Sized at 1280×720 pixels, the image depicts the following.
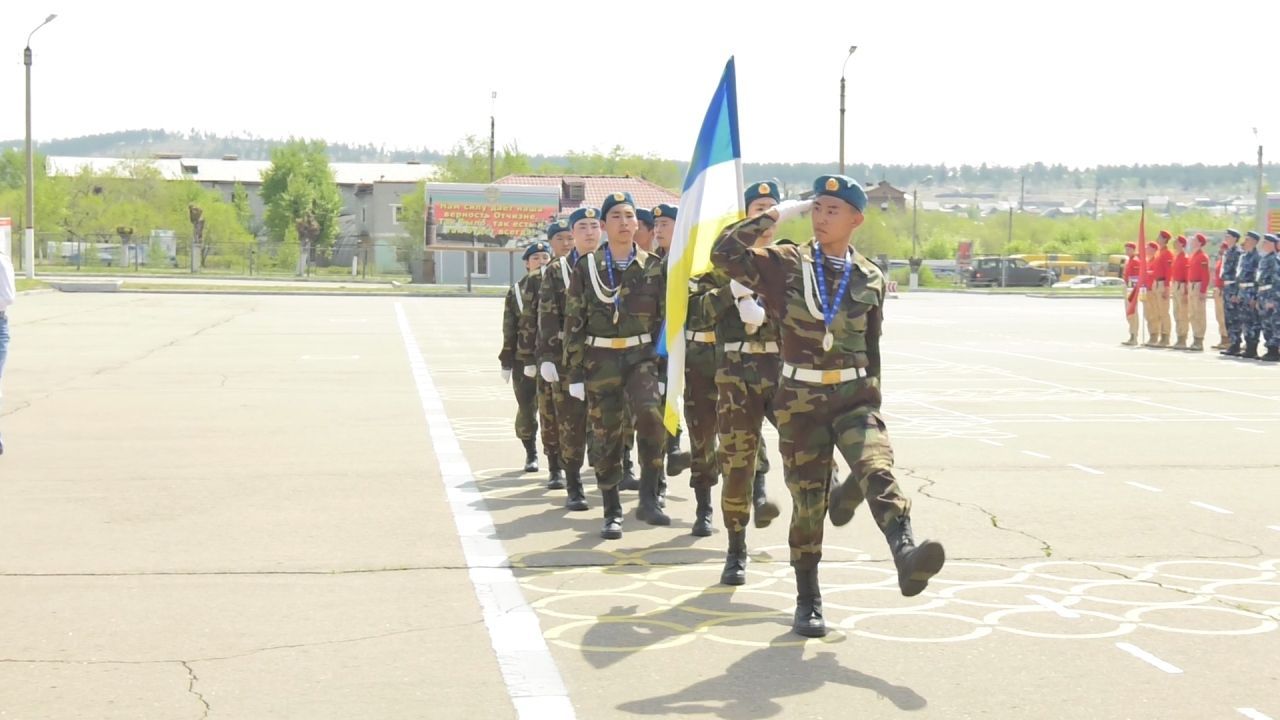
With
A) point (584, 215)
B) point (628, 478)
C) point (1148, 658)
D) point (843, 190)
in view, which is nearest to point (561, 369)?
point (584, 215)

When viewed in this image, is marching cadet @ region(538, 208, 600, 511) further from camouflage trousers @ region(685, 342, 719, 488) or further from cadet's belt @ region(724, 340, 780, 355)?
cadet's belt @ region(724, 340, 780, 355)

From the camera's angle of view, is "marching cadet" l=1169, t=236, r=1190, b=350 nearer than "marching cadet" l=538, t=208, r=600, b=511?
No

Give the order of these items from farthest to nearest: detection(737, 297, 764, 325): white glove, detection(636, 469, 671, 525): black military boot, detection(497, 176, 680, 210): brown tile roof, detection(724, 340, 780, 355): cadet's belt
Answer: detection(497, 176, 680, 210): brown tile roof, detection(636, 469, 671, 525): black military boot, detection(724, 340, 780, 355): cadet's belt, detection(737, 297, 764, 325): white glove

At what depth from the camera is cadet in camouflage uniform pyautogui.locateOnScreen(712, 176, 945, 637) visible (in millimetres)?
6504

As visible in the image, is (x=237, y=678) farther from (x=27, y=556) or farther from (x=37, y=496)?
(x=37, y=496)

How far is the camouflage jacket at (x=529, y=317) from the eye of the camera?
11.2 meters

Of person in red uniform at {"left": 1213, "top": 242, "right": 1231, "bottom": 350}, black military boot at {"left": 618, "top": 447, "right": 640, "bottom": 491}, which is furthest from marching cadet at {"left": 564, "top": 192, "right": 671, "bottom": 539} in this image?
person in red uniform at {"left": 1213, "top": 242, "right": 1231, "bottom": 350}

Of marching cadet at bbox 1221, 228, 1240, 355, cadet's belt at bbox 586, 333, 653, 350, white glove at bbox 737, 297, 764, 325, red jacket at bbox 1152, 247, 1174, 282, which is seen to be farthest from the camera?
red jacket at bbox 1152, 247, 1174, 282

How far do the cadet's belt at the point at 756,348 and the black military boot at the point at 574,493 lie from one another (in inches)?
87.1

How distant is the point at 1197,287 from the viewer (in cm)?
2723

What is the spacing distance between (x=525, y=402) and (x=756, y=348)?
13.4ft

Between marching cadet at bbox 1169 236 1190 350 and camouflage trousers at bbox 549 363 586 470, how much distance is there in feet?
67.3

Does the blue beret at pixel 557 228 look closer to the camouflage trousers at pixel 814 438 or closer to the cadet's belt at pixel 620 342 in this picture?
the cadet's belt at pixel 620 342

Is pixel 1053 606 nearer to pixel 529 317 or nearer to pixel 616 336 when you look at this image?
pixel 616 336
